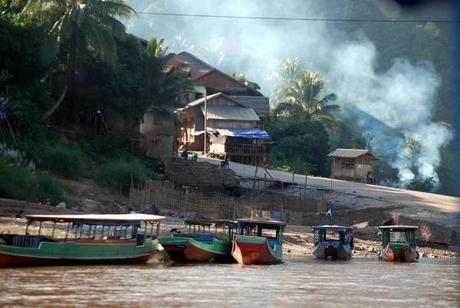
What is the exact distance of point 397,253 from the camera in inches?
1155

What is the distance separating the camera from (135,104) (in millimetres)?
39281

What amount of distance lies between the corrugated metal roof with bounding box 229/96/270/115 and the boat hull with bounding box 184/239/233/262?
31.9m

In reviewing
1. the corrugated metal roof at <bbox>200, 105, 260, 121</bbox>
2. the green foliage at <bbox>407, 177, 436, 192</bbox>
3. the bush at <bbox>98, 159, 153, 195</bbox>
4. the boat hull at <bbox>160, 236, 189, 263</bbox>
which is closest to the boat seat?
the boat hull at <bbox>160, 236, 189, 263</bbox>

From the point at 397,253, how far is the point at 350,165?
2154 centimetres

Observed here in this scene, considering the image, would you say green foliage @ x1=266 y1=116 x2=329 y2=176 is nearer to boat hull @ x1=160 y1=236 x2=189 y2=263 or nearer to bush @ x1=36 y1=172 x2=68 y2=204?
bush @ x1=36 y1=172 x2=68 y2=204

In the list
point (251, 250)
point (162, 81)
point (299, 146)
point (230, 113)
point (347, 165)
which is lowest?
point (251, 250)

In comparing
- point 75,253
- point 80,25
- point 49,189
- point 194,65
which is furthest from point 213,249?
point 194,65

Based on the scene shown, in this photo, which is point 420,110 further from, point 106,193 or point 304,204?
point 106,193

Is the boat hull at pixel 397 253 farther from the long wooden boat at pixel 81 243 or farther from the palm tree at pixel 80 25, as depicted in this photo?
the palm tree at pixel 80 25

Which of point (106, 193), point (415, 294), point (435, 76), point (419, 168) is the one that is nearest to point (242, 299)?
point (415, 294)

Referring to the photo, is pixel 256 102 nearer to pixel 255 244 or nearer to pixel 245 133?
pixel 245 133

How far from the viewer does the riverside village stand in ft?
60.4

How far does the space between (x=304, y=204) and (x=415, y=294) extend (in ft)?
63.5

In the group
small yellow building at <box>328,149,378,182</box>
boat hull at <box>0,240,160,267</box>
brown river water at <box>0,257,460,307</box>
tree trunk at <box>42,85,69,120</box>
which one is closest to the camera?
brown river water at <box>0,257,460,307</box>
